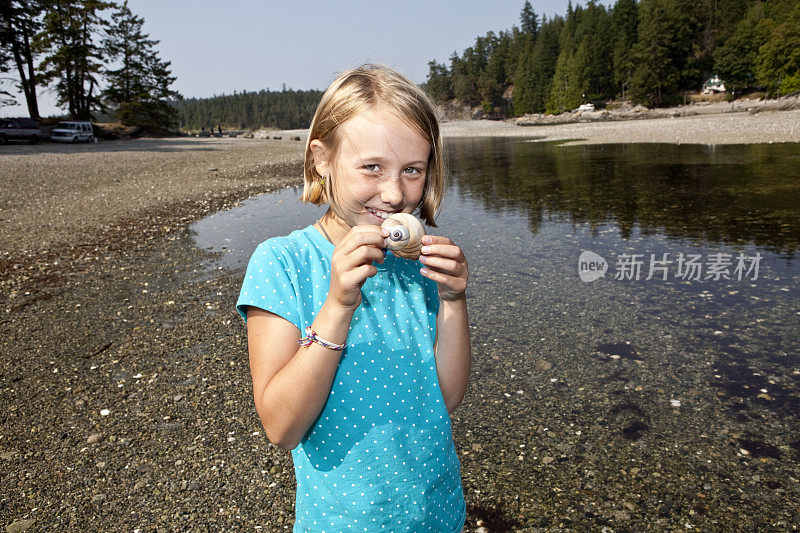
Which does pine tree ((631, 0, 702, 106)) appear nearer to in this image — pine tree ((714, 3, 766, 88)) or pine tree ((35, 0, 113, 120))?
pine tree ((714, 3, 766, 88))

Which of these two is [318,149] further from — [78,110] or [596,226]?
[78,110]

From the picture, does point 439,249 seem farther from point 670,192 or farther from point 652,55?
point 652,55

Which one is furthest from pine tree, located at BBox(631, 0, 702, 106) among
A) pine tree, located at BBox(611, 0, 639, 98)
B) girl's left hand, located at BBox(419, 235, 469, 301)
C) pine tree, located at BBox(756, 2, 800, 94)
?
girl's left hand, located at BBox(419, 235, 469, 301)

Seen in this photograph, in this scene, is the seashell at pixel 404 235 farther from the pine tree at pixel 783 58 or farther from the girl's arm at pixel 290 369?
the pine tree at pixel 783 58

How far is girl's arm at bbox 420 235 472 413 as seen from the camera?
5.40 ft

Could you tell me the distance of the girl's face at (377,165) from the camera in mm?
1793

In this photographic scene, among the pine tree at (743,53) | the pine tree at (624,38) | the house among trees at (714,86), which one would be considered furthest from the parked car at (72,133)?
the house among trees at (714,86)

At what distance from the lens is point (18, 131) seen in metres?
42.3

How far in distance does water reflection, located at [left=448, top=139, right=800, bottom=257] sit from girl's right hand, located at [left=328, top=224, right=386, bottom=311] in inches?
389

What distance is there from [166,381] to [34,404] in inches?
47.7

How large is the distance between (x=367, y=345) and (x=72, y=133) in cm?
5327

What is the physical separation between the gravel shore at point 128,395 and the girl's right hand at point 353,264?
264cm

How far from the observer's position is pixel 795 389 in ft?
16.0

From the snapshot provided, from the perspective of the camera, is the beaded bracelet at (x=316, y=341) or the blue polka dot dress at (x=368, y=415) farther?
the blue polka dot dress at (x=368, y=415)
